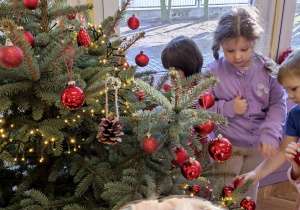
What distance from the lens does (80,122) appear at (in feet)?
2.90

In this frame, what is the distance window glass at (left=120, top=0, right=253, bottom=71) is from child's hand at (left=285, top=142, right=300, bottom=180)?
1027mm

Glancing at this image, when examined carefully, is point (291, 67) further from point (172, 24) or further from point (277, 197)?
point (277, 197)

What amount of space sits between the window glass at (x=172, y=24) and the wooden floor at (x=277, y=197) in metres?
1.04

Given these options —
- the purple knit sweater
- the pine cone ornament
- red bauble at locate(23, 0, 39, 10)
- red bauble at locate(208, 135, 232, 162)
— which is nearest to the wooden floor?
the purple knit sweater

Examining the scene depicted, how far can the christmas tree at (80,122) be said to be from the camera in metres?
0.78

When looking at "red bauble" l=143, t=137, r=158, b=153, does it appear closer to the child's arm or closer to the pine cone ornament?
the pine cone ornament

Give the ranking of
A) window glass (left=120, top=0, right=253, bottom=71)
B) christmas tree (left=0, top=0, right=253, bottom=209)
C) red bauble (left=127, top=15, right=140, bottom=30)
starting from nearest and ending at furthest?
christmas tree (left=0, top=0, right=253, bottom=209), red bauble (left=127, top=15, right=140, bottom=30), window glass (left=120, top=0, right=253, bottom=71)

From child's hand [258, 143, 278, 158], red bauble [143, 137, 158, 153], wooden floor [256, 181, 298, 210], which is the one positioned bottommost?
wooden floor [256, 181, 298, 210]

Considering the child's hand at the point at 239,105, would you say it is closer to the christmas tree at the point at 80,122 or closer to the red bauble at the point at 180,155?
the christmas tree at the point at 80,122

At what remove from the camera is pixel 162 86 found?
1.17 meters

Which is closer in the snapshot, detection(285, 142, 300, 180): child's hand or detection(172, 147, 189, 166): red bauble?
detection(172, 147, 189, 166): red bauble

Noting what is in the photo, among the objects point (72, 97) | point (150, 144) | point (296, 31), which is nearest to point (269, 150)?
point (150, 144)

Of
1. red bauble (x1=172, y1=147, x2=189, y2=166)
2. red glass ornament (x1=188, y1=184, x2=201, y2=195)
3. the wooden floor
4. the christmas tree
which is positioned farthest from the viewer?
the wooden floor

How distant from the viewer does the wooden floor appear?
6.98 feet
